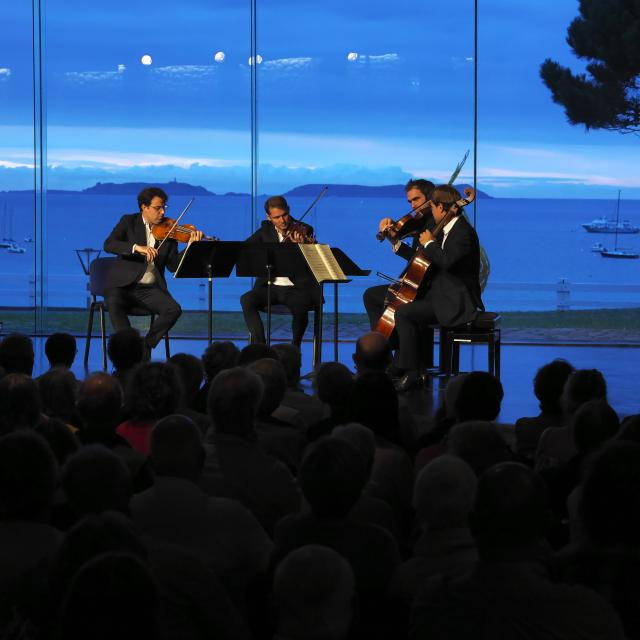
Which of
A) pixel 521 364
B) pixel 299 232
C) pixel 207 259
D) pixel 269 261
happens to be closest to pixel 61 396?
pixel 207 259

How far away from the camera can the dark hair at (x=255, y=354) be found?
438cm

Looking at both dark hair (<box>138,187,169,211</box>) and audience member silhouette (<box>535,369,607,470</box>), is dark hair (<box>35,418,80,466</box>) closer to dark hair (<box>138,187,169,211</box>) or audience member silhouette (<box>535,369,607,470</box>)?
audience member silhouette (<box>535,369,607,470</box>)

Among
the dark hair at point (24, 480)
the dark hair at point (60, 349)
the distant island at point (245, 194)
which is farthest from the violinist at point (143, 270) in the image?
the dark hair at point (24, 480)

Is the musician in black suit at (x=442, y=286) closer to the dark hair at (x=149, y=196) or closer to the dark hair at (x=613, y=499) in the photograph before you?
the dark hair at (x=149, y=196)

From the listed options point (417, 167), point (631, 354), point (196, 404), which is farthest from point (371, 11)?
point (196, 404)

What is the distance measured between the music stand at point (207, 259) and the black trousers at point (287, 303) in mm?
608

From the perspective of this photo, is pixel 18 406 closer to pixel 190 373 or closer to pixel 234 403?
pixel 234 403

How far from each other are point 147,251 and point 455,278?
76.1 inches

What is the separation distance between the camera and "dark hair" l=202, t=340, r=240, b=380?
440 centimetres

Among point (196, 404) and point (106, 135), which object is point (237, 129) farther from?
point (196, 404)

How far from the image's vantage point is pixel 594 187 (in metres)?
9.06

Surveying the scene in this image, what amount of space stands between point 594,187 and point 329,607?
7922 millimetres

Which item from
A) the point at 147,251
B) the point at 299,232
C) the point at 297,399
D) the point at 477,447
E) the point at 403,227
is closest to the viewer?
the point at 477,447

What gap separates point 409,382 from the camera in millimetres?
6418
